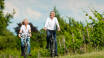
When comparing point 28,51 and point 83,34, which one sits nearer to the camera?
point 28,51

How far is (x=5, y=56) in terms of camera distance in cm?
1080

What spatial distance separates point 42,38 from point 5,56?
3276 cm

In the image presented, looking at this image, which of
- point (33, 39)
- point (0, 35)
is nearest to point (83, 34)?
point (0, 35)

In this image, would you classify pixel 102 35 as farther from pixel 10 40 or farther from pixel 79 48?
pixel 10 40

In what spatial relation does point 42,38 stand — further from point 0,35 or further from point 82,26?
point 82,26

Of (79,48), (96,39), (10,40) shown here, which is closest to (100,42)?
(96,39)

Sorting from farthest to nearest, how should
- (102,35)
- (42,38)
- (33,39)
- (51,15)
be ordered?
(33,39)
(42,38)
(102,35)
(51,15)

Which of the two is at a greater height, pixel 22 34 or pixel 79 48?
pixel 22 34

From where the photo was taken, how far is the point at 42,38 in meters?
43.6

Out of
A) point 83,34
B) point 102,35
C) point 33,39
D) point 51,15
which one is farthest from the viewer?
point 33,39

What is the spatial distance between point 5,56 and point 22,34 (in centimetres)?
126

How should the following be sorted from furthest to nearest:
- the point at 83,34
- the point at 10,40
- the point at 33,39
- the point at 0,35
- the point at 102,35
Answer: the point at 33,39 < the point at 10,40 < the point at 0,35 < the point at 83,34 < the point at 102,35

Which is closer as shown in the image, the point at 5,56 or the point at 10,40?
the point at 5,56

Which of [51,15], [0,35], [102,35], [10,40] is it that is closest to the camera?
[51,15]
